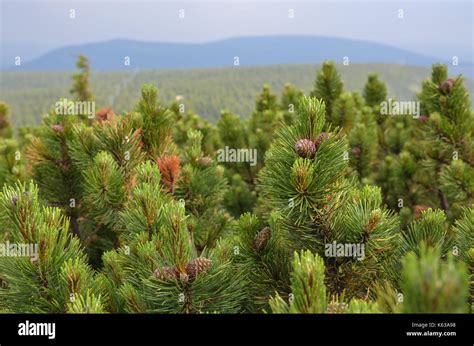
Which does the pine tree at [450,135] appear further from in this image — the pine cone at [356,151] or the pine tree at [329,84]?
the pine tree at [329,84]

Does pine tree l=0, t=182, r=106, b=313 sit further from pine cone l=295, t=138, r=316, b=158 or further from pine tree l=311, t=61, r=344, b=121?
pine tree l=311, t=61, r=344, b=121

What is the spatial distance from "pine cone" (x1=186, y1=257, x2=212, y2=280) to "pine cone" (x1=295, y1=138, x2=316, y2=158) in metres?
0.72

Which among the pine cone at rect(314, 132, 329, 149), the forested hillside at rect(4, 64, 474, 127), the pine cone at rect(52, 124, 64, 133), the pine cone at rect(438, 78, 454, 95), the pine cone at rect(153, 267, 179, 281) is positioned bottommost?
the pine cone at rect(153, 267, 179, 281)

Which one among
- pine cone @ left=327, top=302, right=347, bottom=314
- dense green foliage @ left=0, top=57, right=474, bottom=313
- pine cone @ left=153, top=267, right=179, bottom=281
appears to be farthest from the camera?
pine cone @ left=153, top=267, right=179, bottom=281

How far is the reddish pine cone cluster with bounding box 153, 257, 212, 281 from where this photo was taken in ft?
6.53

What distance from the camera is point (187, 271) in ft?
6.63

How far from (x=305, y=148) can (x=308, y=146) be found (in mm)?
18

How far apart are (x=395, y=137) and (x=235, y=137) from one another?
117 inches

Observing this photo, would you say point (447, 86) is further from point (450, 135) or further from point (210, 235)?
point (210, 235)

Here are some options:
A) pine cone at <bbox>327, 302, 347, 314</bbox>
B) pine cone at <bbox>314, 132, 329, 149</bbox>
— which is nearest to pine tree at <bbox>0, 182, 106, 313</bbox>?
pine cone at <bbox>327, 302, 347, 314</bbox>

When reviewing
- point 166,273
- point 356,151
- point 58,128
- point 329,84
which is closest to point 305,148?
point 166,273

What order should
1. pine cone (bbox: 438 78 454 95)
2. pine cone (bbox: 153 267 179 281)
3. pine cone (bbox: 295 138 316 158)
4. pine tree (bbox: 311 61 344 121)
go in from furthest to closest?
pine tree (bbox: 311 61 344 121) → pine cone (bbox: 438 78 454 95) → pine cone (bbox: 295 138 316 158) → pine cone (bbox: 153 267 179 281)
